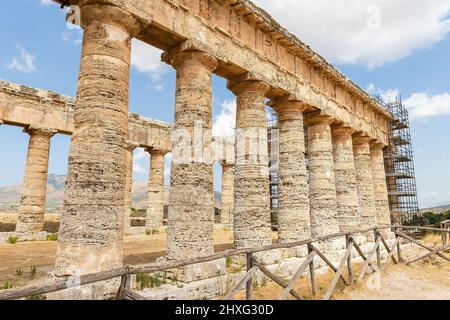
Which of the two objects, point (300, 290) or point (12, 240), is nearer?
point (300, 290)

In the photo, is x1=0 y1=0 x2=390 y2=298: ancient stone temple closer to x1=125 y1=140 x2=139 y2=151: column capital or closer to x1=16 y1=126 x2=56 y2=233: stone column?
x1=16 y1=126 x2=56 y2=233: stone column

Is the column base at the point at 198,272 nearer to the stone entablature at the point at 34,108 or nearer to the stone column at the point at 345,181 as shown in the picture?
the stone column at the point at 345,181

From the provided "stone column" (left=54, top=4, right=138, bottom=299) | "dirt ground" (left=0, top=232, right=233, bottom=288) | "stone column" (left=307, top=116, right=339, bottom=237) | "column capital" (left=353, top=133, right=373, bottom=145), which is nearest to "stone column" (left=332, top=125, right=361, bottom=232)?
"column capital" (left=353, top=133, right=373, bottom=145)

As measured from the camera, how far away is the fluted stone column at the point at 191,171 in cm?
810

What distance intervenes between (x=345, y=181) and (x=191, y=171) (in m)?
9.80

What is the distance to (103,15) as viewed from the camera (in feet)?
23.5

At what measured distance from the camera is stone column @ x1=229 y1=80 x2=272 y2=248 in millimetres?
10094

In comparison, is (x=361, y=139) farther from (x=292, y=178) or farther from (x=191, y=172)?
(x=191, y=172)

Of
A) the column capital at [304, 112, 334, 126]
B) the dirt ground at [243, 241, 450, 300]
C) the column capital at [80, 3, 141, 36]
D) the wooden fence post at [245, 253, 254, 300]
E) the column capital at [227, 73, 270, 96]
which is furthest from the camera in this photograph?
the column capital at [304, 112, 334, 126]

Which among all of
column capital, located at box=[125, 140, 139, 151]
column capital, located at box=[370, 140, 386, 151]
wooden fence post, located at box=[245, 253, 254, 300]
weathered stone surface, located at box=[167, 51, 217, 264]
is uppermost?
column capital, located at box=[125, 140, 139, 151]

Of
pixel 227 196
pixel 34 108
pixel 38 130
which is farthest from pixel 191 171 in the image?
pixel 227 196

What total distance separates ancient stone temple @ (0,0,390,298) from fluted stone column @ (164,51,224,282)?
28 millimetres

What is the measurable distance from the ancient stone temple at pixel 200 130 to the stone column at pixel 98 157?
23 millimetres
